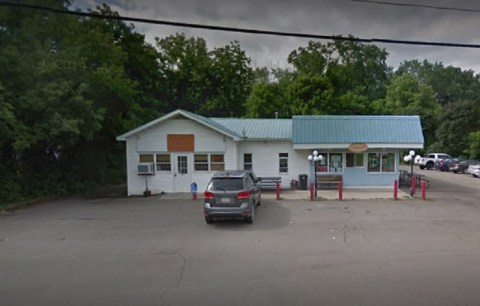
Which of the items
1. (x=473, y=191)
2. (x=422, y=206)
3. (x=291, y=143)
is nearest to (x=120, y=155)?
(x=291, y=143)

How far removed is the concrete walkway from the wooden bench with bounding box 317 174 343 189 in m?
0.58

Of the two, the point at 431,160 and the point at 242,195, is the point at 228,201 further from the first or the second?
the point at 431,160

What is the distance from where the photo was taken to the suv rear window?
29.7ft

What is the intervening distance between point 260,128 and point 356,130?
6014 mm

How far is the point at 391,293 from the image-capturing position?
4.55 m

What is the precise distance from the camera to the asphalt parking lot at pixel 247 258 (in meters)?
4.58

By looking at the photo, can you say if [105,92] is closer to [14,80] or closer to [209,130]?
[14,80]

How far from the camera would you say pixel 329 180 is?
1683cm

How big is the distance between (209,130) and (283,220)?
8131mm

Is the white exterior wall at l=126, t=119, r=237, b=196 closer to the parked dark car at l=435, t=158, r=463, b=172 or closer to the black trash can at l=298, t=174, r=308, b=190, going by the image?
the black trash can at l=298, t=174, r=308, b=190

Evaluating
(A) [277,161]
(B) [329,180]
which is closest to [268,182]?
(A) [277,161]

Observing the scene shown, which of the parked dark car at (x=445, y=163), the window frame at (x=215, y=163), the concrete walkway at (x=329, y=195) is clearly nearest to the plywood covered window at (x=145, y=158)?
the concrete walkway at (x=329, y=195)

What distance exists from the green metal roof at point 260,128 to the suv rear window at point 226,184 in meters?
7.41

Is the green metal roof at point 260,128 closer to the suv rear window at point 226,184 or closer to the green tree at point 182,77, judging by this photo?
the suv rear window at point 226,184
